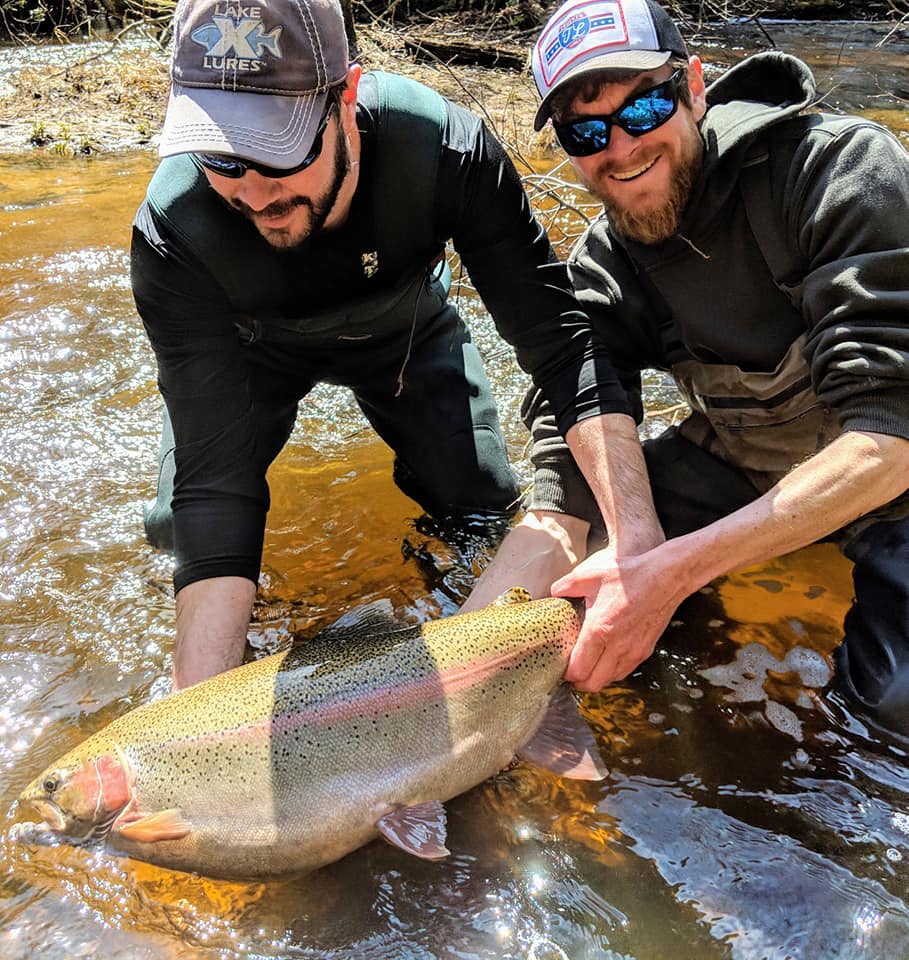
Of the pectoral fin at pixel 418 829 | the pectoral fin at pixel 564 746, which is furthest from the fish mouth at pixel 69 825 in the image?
the pectoral fin at pixel 564 746

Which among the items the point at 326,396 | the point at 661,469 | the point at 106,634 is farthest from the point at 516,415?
the point at 106,634

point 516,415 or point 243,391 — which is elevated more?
point 243,391

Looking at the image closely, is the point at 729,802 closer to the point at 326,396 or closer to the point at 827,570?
the point at 827,570

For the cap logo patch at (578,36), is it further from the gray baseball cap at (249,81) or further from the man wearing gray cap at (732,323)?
the gray baseball cap at (249,81)

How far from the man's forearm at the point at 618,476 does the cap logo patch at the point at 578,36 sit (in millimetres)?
1010

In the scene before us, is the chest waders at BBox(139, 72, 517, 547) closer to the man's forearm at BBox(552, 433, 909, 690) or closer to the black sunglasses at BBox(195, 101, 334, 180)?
the black sunglasses at BBox(195, 101, 334, 180)

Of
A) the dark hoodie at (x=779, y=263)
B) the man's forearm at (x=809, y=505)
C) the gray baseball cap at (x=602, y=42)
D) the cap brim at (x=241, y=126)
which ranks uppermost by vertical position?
the gray baseball cap at (x=602, y=42)

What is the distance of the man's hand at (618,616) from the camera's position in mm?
2504

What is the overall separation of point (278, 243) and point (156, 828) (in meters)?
1.64

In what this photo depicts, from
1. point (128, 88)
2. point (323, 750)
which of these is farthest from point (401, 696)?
point (128, 88)

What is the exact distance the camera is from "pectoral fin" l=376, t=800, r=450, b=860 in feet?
7.38

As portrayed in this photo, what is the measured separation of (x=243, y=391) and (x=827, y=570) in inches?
84.8

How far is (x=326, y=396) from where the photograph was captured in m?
5.07

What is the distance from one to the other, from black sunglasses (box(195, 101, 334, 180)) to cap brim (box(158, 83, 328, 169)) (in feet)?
0.13
